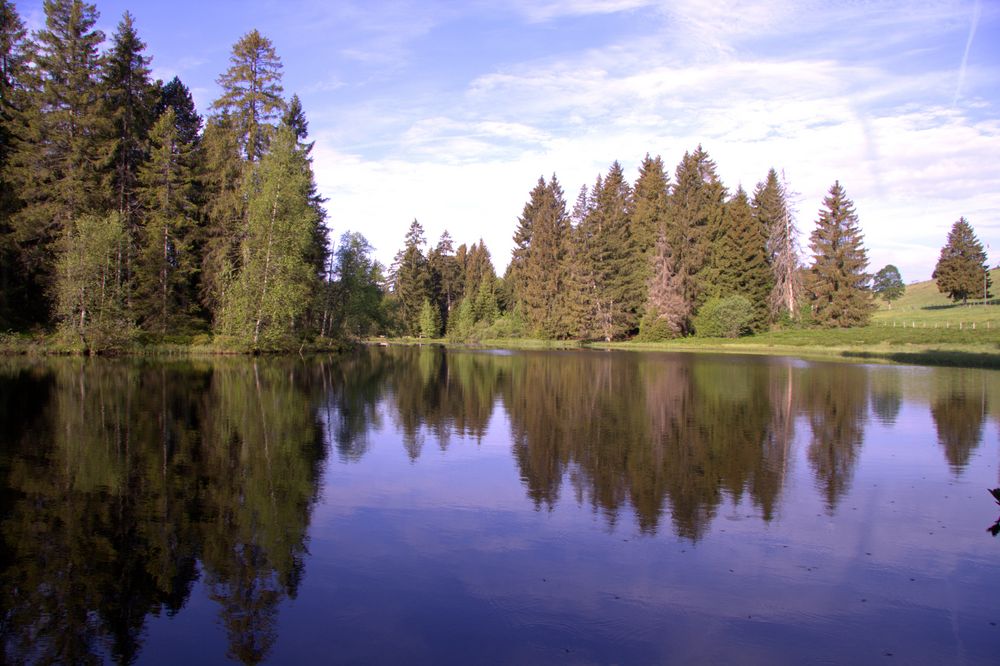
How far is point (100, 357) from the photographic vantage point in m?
39.2

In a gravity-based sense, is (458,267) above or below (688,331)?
above

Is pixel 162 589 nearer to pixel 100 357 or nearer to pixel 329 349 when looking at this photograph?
pixel 100 357

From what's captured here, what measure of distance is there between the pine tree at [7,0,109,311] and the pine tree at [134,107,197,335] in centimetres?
254

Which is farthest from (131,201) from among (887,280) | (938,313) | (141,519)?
(887,280)

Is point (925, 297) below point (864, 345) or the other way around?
the other way around

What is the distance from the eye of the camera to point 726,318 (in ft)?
223

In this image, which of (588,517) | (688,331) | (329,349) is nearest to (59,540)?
(588,517)

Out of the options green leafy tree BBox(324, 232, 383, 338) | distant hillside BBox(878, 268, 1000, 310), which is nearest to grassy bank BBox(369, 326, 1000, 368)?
green leafy tree BBox(324, 232, 383, 338)

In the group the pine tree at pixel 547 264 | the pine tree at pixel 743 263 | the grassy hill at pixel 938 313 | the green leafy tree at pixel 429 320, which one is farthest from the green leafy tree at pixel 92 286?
the grassy hill at pixel 938 313

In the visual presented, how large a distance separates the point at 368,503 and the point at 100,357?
3609cm

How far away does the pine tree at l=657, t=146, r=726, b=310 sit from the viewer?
7500cm

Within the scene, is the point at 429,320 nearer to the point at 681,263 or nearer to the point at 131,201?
the point at 681,263

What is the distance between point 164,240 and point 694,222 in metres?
55.2

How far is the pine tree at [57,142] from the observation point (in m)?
43.4
